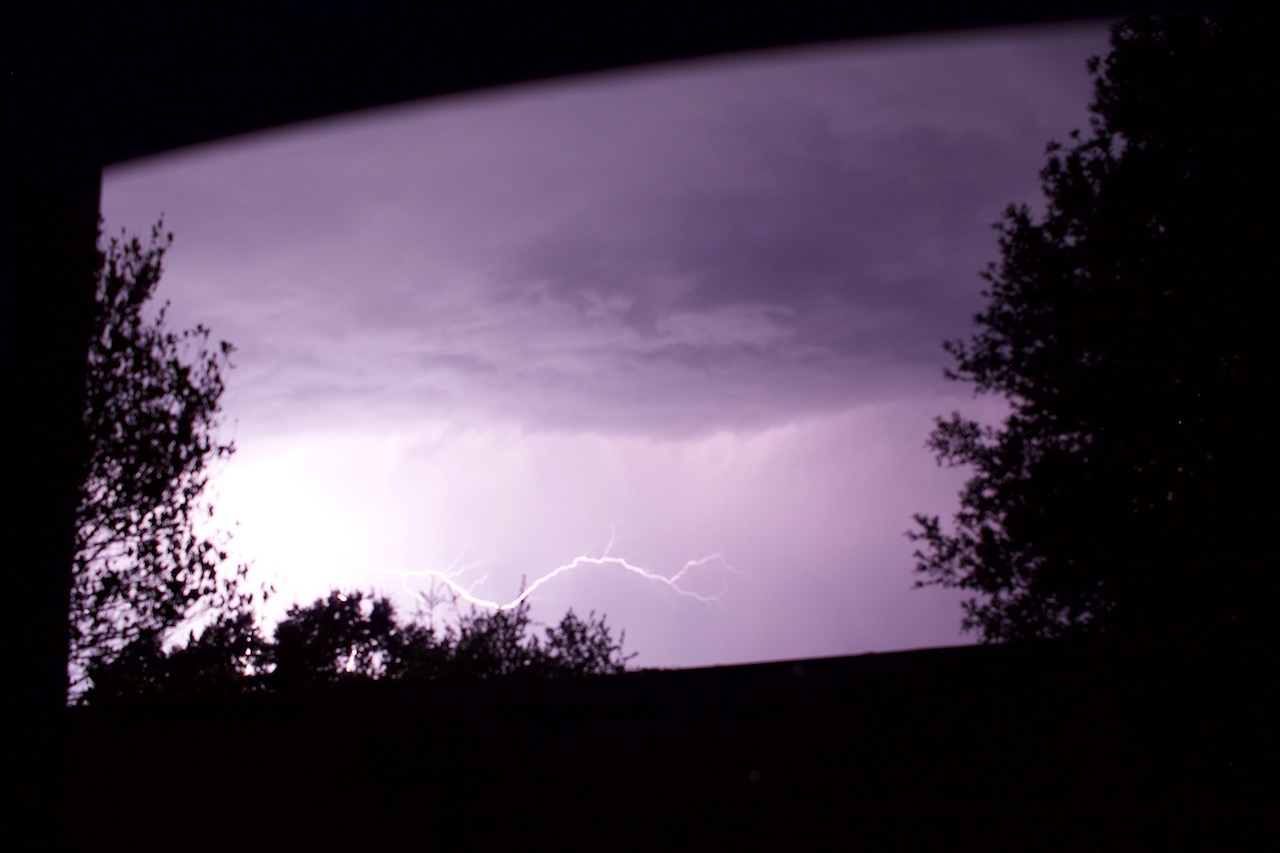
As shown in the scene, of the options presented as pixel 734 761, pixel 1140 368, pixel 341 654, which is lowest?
pixel 734 761

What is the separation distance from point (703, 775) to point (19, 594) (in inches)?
60.0

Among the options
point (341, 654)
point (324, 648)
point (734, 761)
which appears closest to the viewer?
point (734, 761)

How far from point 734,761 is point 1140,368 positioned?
385 inches

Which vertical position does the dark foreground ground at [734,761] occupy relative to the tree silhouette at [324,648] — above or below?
below

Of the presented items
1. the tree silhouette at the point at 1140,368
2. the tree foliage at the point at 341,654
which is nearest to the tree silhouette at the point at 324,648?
the tree foliage at the point at 341,654

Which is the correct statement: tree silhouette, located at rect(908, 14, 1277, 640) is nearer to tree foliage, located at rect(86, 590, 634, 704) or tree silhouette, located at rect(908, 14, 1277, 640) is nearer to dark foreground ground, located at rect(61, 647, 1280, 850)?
tree foliage, located at rect(86, 590, 634, 704)

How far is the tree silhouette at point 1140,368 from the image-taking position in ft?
29.8

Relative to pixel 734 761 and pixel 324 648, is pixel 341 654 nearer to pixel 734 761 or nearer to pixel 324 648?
pixel 324 648

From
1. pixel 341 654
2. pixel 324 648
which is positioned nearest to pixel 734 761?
pixel 324 648

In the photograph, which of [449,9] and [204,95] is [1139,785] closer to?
[449,9]

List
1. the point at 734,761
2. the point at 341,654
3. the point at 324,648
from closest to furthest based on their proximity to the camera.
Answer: the point at 734,761, the point at 324,648, the point at 341,654

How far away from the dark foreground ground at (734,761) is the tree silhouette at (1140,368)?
7.58 meters

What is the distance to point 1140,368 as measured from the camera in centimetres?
988

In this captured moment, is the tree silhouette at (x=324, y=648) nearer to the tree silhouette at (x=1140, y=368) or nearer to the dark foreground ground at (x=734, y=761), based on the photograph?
the dark foreground ground at (x=734, y=761)
